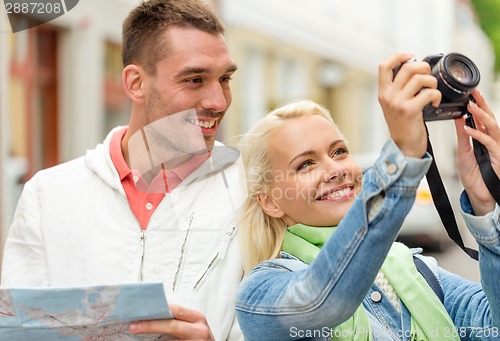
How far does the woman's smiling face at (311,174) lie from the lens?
7.20ft

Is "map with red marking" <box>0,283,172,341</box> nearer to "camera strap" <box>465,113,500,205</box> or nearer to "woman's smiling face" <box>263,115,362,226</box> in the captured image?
"woman's smiling face" <box>263,115,362,226</box>

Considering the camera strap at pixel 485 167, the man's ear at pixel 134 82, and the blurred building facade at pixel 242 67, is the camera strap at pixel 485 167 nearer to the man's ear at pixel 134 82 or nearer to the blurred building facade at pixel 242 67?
the blurred building facade at pixel 242 67

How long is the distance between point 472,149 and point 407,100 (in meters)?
0.43

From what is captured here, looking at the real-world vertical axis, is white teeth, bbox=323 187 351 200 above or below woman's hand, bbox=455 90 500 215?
below

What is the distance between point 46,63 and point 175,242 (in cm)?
796

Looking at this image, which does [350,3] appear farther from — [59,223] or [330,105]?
[59,223]

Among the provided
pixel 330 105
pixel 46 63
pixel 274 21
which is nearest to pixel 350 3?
pixel 330 105

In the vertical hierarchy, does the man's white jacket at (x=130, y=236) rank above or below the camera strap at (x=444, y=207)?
below

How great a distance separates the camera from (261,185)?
7.77ft

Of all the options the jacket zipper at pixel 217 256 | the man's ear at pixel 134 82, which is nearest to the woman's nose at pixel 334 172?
the jacket zipper at pixel 217 256

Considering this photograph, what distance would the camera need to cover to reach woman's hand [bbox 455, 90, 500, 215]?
1.94 meters

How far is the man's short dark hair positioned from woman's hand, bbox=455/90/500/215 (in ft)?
3.25

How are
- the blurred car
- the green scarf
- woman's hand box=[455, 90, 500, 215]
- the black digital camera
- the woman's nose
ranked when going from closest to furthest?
1. the black digital camera
2. woman's hand box=[455, 90, 500, 215]
3. the green scarf
4. the woman's nose
5. the blurred car

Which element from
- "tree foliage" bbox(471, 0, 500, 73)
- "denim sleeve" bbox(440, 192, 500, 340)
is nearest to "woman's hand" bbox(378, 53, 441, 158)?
"denim sleeve" bbox(440, 192, 500, 340)
